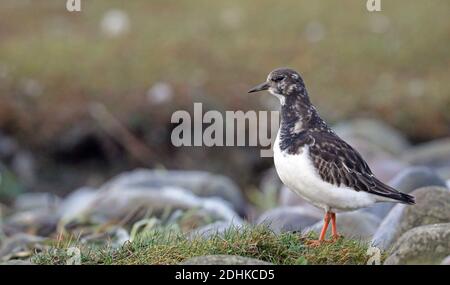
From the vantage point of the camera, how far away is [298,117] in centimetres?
679

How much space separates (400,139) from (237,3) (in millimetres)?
4946

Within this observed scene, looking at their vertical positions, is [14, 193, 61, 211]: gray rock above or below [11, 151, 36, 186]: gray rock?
below

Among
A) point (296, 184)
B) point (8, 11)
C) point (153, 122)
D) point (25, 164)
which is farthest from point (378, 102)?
point (296, 184)

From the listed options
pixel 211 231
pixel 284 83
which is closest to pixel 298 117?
pixel 284 83

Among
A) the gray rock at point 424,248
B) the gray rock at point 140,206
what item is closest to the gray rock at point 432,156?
the gray rock at point 140,206

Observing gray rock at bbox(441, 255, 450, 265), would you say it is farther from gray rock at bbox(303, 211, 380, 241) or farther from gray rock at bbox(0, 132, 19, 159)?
gray rock at bbox(0, 132, 19, 159)

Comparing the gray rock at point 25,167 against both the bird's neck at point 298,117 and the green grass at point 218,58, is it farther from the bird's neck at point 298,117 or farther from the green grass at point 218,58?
the bird's neck at point 298,117

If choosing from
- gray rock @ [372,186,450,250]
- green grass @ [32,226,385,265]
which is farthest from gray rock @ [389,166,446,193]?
green grass @ [32,226,385,265]

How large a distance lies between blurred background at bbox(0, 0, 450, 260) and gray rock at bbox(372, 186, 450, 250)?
3.81 metres

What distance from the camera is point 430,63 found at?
48.9 feet

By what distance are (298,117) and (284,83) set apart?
11.8 inches

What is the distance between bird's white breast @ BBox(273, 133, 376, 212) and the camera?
630cm
